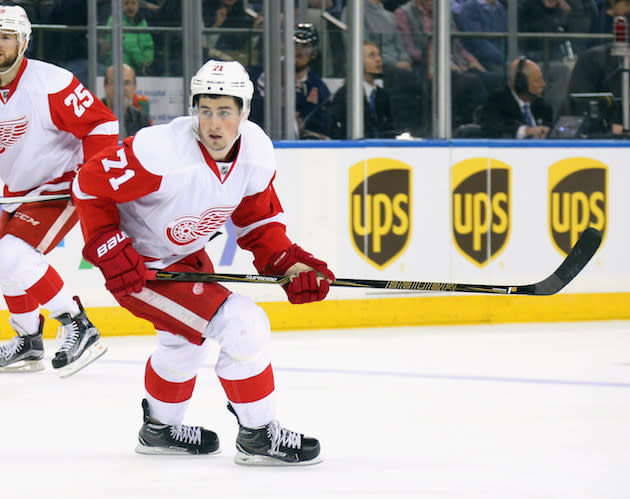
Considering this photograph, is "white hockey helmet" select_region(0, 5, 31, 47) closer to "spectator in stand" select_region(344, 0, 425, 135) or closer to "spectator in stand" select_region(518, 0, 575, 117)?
"spectator in stand" select_region(344, 0, 425, 135)

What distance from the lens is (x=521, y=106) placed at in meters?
6.22

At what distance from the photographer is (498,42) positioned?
6148mm

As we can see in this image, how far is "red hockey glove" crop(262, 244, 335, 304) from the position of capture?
290 centimetres

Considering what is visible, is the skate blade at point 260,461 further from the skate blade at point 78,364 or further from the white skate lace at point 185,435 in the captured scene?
the skate blade at point 78,364

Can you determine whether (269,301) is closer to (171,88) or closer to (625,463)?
(171,88)

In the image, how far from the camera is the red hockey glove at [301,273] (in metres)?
2.90

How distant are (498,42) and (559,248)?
107 cm

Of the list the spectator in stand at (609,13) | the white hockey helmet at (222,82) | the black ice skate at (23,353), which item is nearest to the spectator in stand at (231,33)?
the spectator in stand at (609,13)

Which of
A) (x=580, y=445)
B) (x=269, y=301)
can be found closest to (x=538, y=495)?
(x=580, y=445)

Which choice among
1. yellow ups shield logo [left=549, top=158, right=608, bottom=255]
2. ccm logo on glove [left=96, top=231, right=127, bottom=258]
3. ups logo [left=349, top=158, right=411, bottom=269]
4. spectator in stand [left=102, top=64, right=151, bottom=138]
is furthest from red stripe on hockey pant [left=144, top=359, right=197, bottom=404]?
yellow ups shield logo [left=549, top=158, right=608, bottom=255]

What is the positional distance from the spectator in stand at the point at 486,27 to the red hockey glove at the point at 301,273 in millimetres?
3253

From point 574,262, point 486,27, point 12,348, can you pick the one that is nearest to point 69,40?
point 12,348

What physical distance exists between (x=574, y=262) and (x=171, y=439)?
1.08m

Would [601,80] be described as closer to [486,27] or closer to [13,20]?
[486,27]
